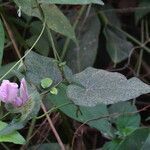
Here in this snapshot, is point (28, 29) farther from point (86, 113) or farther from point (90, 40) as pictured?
point (86, 113)

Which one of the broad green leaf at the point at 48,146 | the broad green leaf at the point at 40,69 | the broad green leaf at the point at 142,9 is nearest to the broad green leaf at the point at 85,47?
the broad green leaf at the point at 142,9

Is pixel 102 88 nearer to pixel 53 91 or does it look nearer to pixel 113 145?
pixel 53 91

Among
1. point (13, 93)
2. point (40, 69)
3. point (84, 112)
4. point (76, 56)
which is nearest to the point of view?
point (13, 93)

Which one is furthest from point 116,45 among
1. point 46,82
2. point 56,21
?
point 46,82

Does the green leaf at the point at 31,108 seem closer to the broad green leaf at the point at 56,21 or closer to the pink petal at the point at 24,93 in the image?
the pink petal at the point at 24,93

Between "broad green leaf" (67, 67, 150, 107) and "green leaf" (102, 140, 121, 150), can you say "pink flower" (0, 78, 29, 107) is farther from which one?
"green leaf" (102, 140, 121, 150)

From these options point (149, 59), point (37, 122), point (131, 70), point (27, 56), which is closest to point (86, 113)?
point (27, 56)

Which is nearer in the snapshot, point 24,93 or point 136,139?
point 24,93
